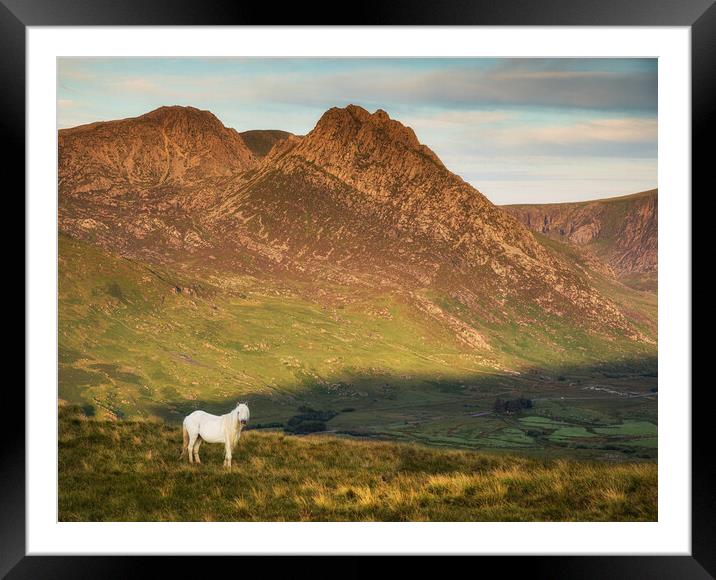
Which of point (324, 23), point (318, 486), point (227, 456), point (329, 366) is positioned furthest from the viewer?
point (329, 366)

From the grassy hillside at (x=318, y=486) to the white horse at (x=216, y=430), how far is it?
355mm

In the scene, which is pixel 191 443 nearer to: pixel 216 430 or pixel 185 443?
pixel 185 443

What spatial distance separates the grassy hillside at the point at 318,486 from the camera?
38.4ft

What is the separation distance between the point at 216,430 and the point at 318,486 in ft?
7.76

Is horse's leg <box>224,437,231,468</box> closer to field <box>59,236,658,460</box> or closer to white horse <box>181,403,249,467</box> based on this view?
white horse <box>181,403,249,467</box>

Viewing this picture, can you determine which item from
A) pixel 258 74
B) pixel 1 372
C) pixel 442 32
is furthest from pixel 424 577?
pixel 258 74

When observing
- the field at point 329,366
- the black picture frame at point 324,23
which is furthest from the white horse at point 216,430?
the field at point 329,366

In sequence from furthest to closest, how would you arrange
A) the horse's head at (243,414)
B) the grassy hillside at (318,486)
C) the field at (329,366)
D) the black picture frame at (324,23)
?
the field at (329,366) → the horse's head at (243,414) → the grassy hillside at (318,486) → the black picture frame at (324,23)

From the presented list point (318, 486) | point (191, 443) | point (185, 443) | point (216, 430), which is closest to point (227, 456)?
point (216, 430)

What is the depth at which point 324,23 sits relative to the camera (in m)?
9.62

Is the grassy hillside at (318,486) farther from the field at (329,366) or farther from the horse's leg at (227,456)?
the field at (329,366)

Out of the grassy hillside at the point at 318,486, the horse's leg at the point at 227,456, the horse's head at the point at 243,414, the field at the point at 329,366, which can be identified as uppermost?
the horse's head at the point at 243,414

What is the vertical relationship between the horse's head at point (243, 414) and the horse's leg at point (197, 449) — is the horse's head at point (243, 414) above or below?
above

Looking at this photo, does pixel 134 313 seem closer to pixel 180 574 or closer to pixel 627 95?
pixel 627 95
